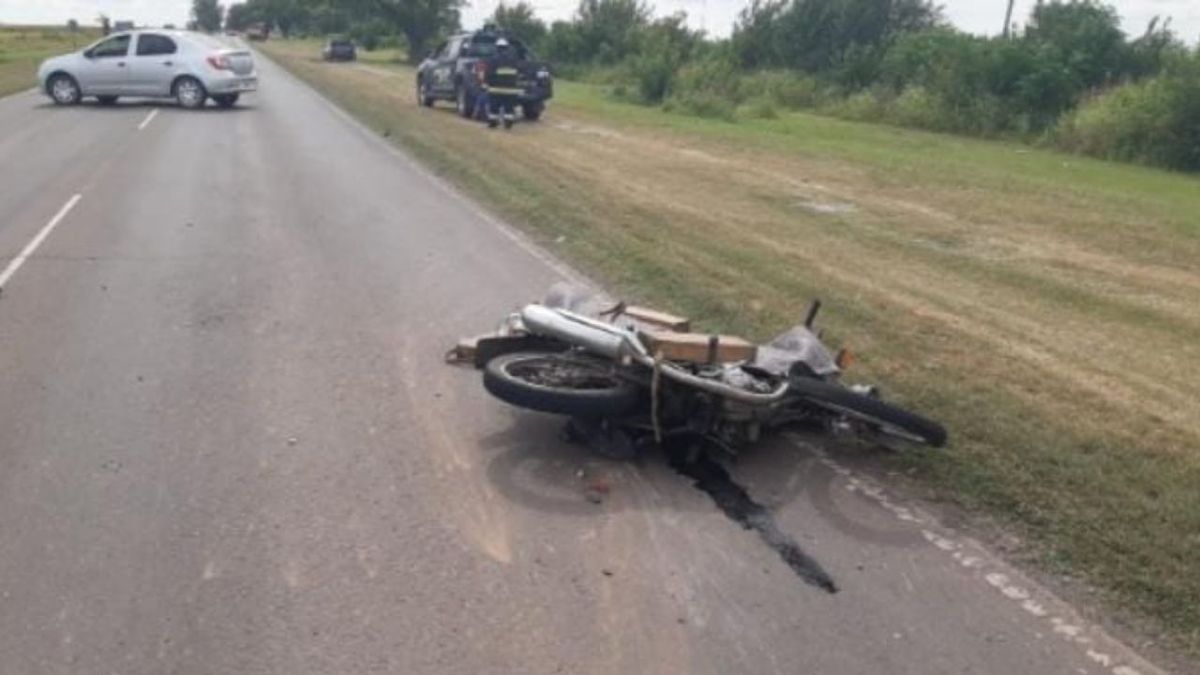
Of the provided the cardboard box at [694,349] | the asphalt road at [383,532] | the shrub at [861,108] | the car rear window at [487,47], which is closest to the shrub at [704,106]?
the shrub at [861,108]

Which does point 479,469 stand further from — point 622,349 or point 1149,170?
point 1149,170

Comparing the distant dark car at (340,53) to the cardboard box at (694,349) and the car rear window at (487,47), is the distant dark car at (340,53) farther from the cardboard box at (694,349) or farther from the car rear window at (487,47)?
the cardboard box at (694,349)

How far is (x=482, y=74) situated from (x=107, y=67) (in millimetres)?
8718

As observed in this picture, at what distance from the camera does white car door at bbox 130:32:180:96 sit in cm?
2734

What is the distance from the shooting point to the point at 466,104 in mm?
27812

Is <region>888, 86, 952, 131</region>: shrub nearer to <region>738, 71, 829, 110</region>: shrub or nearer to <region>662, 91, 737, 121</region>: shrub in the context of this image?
<region>662, 91, 737, 121</region>: shrub

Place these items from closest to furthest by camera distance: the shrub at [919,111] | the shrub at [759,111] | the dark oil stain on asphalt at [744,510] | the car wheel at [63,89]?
1. the dark oil stain on asphalt at [744,510]
2. the car wheel at [63,89]
3. the shrub at [919,111]
4. the shrub at [759,111]

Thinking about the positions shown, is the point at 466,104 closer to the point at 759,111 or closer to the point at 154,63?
the point at 154,63

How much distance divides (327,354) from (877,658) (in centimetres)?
435

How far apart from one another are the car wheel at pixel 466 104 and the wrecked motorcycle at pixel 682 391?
22213 mm

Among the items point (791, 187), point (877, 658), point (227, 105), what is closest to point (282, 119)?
point (227, 105)

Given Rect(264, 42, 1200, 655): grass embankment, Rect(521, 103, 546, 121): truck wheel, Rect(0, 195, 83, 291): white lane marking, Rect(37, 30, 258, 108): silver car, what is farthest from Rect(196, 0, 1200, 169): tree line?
Rect(0, 195, 83, 291): white lane marking

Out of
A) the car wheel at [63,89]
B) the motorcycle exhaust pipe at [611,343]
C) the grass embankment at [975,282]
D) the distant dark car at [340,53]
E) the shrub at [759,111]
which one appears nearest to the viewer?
the grass embankment at [975,282]

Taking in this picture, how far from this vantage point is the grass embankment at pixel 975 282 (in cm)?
539
